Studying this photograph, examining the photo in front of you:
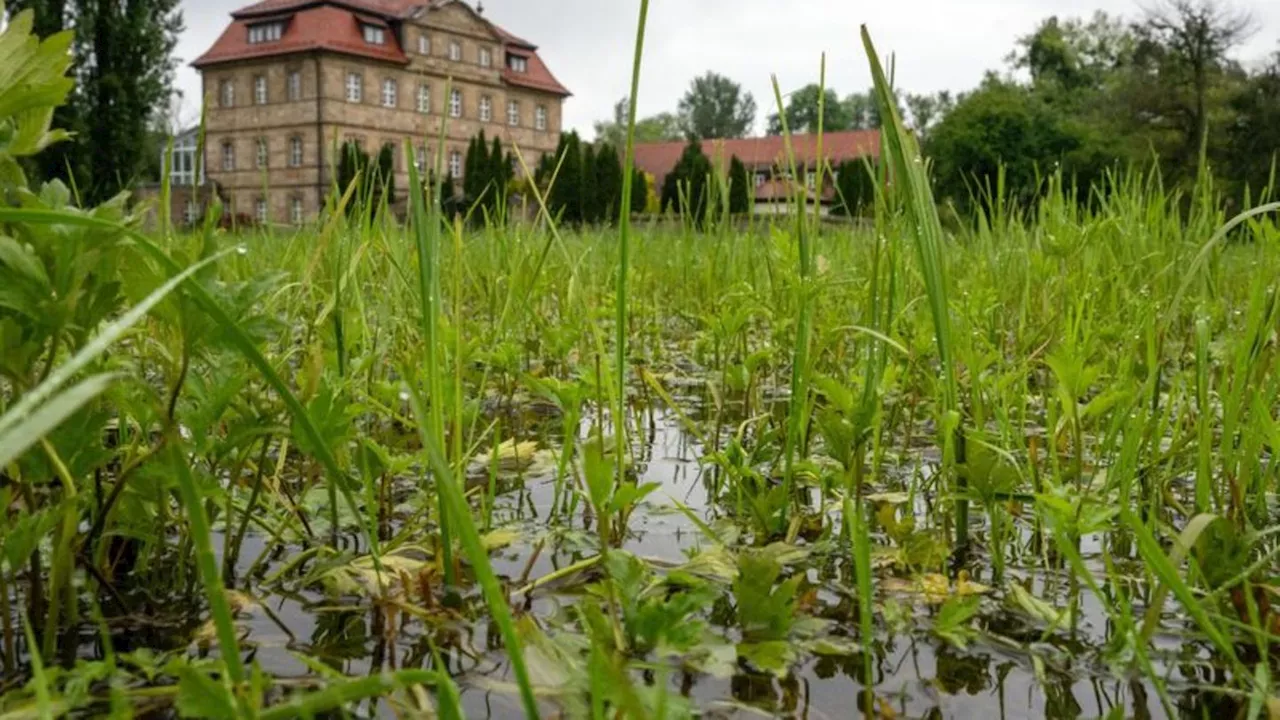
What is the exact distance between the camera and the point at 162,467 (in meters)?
0.93

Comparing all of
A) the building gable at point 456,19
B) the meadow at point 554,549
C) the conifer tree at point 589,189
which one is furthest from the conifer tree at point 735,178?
the building gable at point 456,19

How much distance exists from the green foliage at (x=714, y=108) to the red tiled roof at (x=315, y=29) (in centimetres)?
4584

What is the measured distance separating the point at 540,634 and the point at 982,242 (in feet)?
9.61

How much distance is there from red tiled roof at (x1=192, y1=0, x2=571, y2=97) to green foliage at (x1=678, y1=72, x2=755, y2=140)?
45838 millimetres

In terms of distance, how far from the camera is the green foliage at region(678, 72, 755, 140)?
279 ft

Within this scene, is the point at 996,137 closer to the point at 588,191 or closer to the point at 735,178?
the point at 588,191

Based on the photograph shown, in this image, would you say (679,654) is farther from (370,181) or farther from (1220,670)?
(370,181)

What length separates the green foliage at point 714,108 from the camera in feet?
279

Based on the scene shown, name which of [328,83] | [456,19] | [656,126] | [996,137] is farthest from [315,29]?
[656,126]

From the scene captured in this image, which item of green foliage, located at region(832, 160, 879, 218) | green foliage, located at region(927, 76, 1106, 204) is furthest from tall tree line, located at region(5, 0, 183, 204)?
green foliage, located at region(927, 76, 1106, 204)

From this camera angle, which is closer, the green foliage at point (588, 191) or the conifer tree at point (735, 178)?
the conifer tree at point (735, 178)

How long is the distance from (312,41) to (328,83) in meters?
1.74

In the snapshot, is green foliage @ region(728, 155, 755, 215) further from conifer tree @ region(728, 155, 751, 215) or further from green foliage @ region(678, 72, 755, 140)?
green foliage @ region(678, 72, 755, 140)

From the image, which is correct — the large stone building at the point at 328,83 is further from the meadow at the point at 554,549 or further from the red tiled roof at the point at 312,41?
the meadow at the point at 554,549
